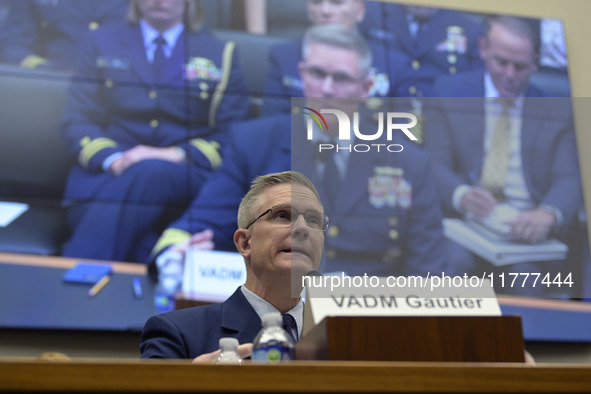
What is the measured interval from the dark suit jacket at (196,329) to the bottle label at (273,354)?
1.52 ft

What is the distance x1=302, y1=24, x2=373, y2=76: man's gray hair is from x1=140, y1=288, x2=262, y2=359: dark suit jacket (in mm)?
3078

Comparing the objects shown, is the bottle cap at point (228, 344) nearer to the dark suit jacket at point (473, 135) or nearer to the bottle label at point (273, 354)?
the bottle label at point (273, 354)

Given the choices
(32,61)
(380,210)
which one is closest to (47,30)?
(32,61)

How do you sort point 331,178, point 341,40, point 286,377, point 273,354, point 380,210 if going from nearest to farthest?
point 286,377 < point 273,354 < point 331,178 < point 380,210 < point 341,40

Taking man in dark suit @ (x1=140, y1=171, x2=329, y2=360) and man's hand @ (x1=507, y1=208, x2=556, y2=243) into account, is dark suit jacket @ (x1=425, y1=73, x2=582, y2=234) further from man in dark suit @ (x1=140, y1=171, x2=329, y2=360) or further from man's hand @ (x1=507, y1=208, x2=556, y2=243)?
man in dark suit @ (x1=140, y1=171, x2=329, y2=360)

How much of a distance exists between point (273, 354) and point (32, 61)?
11.3ft

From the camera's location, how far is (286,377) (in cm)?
82

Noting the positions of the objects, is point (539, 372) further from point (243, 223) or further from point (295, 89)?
point (295, 89)

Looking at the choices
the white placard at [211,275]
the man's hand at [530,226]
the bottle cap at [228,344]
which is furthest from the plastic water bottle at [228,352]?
the white placard at [211,275]

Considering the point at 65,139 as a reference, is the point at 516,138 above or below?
above

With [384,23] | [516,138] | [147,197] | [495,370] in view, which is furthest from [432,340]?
[384,23]

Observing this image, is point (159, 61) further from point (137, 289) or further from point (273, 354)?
point (273, 354)

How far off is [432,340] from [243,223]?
0.96 metres

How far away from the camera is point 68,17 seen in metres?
4.15
